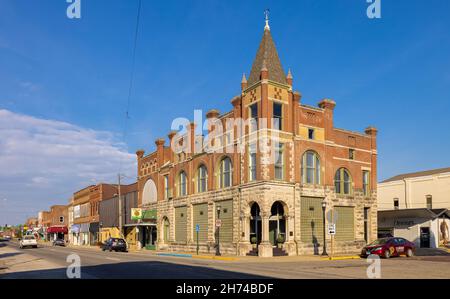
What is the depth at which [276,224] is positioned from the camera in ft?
122

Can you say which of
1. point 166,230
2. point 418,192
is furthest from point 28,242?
point 418,192

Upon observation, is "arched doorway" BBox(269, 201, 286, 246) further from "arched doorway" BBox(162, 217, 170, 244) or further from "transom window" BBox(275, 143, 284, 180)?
"arched doorway" BBox(162, 217, 170, 244)

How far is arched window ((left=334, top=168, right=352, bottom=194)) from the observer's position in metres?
42.0

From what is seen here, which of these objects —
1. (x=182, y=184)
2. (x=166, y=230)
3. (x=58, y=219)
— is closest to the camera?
(x=182, y=184)

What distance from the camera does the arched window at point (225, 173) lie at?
40656 millimetres

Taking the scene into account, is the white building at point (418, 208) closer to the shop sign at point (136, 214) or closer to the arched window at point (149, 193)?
the arched window at point (149, 193)

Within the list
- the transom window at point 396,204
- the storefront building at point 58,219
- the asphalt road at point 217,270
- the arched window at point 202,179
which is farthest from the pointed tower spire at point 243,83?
the storefront building at point 58,219

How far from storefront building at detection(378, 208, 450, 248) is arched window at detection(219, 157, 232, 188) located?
22542 millimetres

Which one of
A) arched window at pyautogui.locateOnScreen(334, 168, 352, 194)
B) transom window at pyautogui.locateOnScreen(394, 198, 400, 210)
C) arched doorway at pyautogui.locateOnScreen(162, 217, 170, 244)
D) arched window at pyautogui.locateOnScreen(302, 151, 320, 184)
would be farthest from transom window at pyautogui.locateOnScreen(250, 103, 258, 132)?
transom window at pyautogui.locateOnScreen(394, 198, 400, 210)

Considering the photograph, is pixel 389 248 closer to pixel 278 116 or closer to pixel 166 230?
pixel 278 116

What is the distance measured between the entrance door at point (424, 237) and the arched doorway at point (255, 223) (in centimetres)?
2150

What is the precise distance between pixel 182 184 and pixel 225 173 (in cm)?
959

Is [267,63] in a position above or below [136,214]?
above
